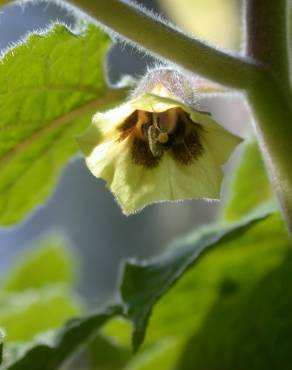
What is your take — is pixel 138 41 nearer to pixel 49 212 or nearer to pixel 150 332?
pixel 150 332

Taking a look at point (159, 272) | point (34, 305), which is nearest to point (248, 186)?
point (159, 272)

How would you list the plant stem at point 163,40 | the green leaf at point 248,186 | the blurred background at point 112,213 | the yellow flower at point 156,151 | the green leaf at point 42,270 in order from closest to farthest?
1. the plant stem at point 163,40
2. the yellow flower at point 156,151
3. the green leaf at point 248,186
4. the green leaf at point 42,270
5. the blurred background at point 112,213

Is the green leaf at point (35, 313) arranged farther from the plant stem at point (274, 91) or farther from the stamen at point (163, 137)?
the plant stem at point (274, 91)

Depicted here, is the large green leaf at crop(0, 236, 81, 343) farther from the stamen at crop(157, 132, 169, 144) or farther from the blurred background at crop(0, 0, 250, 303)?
the stamen at crop(157, 132, 169, 144)

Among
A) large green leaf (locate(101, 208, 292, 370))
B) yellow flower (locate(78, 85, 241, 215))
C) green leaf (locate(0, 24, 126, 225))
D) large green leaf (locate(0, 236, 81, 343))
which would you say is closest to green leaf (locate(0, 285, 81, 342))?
large green leaf (locate(0, 236, 81, 343))

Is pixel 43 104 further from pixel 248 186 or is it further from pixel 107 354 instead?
pixel 107 354

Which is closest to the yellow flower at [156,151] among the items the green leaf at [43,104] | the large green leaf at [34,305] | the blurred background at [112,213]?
the green leaf at [43,104]

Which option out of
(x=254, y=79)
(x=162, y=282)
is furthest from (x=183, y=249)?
(x=254, y=79)
